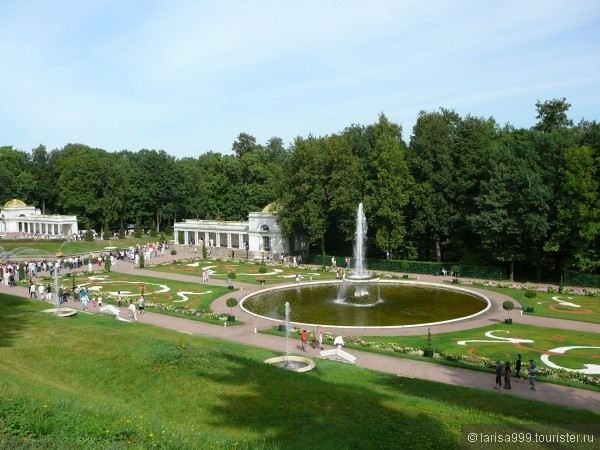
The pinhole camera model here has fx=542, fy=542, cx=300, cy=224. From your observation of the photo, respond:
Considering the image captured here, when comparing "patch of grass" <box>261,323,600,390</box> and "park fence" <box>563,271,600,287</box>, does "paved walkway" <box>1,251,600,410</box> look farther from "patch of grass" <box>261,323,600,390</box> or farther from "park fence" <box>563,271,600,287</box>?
"park fence" <box>563,271,600,287</box>

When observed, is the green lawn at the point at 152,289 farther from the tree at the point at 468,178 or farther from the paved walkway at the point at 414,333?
the tree at the point at 468,178

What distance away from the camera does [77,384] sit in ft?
60.1

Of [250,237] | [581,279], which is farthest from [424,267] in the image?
[250,237]

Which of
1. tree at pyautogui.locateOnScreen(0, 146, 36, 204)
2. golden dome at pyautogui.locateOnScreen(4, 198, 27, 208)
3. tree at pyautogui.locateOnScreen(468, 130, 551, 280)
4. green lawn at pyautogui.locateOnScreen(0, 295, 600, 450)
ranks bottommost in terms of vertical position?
green lawn at pyautogui.locateOnScreen(0, 295, 600, 450)

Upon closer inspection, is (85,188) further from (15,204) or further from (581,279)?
(581,279)

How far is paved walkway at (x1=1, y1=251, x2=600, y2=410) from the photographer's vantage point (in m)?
22.2

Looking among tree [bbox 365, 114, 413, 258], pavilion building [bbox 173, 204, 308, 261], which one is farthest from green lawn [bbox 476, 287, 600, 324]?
pavilion building [bbox 173, 204, 308, 261]

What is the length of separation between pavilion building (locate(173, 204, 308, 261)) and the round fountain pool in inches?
795

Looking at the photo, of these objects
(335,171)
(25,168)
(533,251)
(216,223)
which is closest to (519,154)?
(533,251)

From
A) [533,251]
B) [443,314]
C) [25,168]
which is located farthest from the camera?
[25,168]

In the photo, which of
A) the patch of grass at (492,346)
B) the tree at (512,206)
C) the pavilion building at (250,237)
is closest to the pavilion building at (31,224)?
the pavilion building at (250,237)

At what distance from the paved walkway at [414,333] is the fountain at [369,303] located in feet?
4.24

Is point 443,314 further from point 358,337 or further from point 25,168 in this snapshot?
point 25,168

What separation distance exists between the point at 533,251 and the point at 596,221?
623 centimetres
